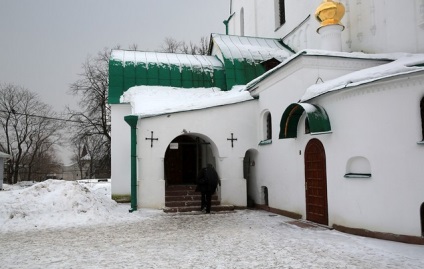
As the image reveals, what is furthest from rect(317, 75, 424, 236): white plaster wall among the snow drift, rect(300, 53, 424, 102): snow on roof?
the snow drift

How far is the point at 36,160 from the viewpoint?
4731cm

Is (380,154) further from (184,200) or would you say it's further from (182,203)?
(184,200)

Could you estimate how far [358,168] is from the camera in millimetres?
8414

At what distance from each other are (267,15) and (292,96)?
10.3 meters

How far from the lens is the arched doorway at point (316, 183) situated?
9.34m

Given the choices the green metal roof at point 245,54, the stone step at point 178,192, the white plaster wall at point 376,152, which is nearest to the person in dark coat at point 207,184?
the stone step at point 178,192

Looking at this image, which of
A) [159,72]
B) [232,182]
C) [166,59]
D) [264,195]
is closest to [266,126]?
[232,182]

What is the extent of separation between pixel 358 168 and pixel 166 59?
11633 mm

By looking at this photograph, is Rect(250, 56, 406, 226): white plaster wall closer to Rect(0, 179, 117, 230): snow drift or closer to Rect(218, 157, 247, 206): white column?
Rect(218, 157, 247, 206): white column

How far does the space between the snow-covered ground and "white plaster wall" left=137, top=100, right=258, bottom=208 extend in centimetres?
104

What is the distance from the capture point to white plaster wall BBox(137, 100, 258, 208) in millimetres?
12414

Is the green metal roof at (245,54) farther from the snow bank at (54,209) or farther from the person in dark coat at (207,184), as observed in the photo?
the snow bank at (54,209)

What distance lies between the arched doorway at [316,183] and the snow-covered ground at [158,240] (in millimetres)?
715

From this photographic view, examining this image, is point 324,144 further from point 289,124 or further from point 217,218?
point 217,218
